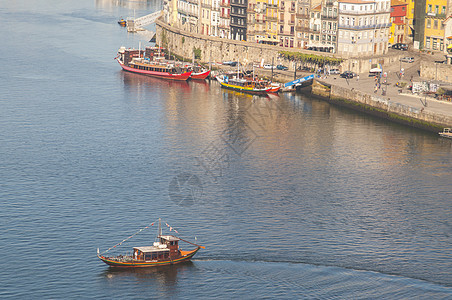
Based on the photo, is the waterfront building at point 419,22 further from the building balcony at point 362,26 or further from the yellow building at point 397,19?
the yellow building at point 397,19

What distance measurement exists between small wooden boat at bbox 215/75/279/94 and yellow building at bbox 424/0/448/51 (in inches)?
1351

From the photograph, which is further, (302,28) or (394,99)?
(302,28)

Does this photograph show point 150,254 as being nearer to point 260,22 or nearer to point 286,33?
point 286,33

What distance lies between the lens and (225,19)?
182500 mm

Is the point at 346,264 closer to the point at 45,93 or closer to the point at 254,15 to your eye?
the point at 45,93

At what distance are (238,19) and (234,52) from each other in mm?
8472

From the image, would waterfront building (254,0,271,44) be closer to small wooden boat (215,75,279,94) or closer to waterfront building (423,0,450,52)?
small wooden boat (215,75,279,94)

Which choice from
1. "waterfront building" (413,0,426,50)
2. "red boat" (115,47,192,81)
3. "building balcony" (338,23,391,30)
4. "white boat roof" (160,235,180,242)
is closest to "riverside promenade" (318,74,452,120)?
"building balcony" (338,23,391,30)

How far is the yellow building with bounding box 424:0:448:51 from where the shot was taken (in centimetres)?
15588

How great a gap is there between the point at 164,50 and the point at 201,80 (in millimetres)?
29858

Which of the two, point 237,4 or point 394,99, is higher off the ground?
point 237,4

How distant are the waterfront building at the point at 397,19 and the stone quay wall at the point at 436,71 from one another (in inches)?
1060

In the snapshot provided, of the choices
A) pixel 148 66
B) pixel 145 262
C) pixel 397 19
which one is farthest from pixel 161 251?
pixel 397 19

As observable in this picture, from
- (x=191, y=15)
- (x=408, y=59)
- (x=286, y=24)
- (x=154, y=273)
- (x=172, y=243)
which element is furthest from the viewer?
(x=191, y=15)
